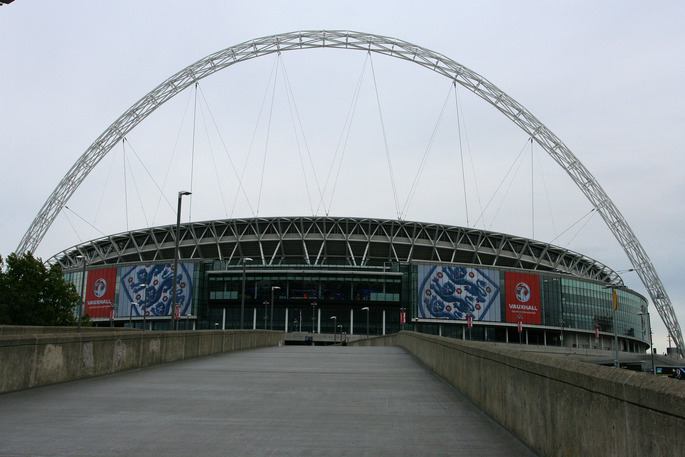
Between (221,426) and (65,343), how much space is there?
6.88m

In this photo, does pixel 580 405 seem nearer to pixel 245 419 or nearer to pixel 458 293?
pixel 245 419

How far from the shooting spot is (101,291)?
385 feet

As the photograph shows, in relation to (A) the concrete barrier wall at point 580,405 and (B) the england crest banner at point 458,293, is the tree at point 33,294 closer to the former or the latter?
(B) the england crest banner at point 458,293

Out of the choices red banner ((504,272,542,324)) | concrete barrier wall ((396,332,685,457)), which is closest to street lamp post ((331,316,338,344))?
red banner ((504,272,542,324))

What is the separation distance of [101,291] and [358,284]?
156 feet

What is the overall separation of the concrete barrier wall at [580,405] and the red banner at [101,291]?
114 meters

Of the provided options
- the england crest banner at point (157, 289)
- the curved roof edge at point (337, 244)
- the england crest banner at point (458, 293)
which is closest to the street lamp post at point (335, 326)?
the curved roof edge at point (337, 244)

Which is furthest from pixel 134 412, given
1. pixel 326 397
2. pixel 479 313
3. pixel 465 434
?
pixel 479 313

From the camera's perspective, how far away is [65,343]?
48.3 feet

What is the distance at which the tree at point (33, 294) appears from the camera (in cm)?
6769

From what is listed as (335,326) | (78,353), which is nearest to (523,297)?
(335,326)

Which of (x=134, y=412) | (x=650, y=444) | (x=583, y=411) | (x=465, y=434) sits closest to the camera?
(x=650, y=444)

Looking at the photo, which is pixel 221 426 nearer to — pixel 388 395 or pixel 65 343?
pixel 388 395

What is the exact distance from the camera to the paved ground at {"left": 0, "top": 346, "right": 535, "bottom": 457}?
807cm
